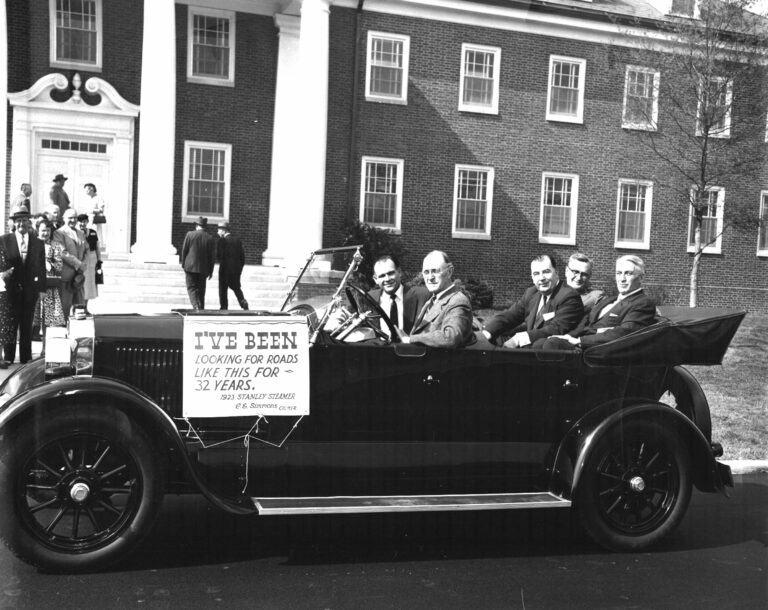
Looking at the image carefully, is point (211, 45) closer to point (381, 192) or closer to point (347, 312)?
point (381, 192)

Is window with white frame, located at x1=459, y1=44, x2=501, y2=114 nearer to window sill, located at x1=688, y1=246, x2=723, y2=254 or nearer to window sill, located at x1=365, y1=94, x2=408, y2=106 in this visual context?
window sill, located at x1=365, y1=94, x2=408, y2=106

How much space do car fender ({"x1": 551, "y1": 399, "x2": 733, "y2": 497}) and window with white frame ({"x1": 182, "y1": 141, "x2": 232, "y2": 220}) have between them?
1802cm

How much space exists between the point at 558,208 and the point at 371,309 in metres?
21.2

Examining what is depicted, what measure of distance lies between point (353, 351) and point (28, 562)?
6.40 ft

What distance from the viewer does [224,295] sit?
53.7 feet

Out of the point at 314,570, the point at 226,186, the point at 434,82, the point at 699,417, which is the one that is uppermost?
the point at 434,82

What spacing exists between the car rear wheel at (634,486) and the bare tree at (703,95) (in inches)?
588

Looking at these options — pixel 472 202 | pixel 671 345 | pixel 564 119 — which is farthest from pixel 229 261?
pixel 564 119

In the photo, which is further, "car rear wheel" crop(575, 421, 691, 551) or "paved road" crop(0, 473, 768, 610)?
"car rear wheel" crop(575, 421, 691, 551)

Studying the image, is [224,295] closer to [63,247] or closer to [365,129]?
[63,247]

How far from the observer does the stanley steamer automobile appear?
4.30 metres

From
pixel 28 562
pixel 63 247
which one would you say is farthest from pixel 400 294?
pixel 63 247

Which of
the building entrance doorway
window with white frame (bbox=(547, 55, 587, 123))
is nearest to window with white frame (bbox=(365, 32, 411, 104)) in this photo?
window with white frame (bbox=(547, 55, 587, 123))

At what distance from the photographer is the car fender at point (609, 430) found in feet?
16.5
